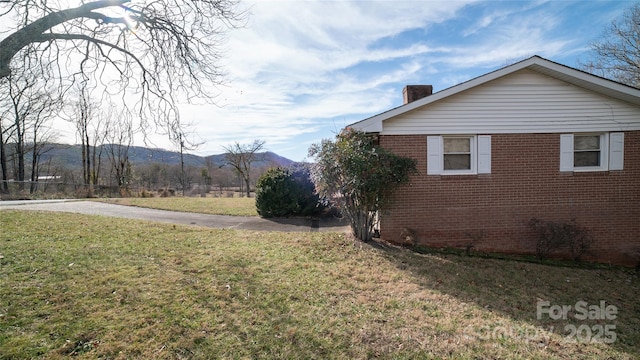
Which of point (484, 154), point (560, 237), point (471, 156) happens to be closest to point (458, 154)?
point (471, 156)

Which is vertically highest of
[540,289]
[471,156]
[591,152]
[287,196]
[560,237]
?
[591,152]

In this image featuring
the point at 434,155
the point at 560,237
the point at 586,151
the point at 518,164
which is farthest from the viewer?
the point at 586,151

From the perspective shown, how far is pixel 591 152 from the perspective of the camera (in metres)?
8.34

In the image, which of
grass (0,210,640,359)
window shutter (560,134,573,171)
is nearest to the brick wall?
window shutter (560,134,573,171)

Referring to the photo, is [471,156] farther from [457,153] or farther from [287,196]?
[287,196]

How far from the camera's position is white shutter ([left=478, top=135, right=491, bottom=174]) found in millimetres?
8031

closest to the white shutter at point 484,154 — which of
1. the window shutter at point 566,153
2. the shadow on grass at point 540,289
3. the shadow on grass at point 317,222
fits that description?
the window shutter at point 566,153

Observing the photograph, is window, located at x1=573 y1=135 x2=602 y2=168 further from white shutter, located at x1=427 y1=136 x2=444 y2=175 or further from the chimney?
the chimney

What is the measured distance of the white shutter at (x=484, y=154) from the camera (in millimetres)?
8031

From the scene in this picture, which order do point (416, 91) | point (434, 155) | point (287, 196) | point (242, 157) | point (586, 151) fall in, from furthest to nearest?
point (242, 157)
point (287, 196)
point (416, 91)
point (586, 151)
point (434, 155)

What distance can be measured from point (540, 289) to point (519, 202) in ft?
9.87

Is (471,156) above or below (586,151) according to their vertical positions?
below

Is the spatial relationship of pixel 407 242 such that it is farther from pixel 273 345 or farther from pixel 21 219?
pixel 21 219

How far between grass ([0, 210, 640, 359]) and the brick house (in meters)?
1.12
